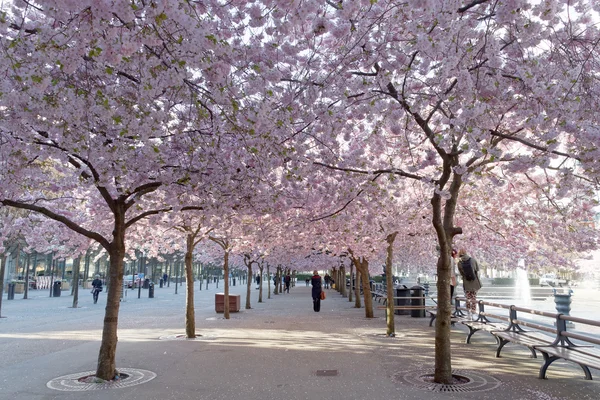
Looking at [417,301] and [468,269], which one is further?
[417,301]

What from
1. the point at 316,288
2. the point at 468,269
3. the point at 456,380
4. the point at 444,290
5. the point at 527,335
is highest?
the point at 468,269

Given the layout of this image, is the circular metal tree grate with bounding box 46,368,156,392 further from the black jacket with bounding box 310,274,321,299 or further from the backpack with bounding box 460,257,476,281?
the black jacket with bounding box 310,274,321,299

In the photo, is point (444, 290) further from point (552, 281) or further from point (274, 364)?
point (552, 281)

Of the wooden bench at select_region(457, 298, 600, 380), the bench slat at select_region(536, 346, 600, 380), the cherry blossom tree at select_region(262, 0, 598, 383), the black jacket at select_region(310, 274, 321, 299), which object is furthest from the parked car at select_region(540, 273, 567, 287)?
the cherry blossom tree at select_region(262, 0, 598, 383)

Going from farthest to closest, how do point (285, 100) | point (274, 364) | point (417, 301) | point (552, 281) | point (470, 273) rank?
point (552, 281) → point (417, 301) → point (470, 273) → point (274, 364) → point (285, 100)

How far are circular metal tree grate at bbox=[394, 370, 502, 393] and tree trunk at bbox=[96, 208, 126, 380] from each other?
4.81 m

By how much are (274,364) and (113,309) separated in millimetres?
3177

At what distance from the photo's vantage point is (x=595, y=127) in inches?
219

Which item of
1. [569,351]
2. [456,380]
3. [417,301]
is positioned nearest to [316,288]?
[417,301]

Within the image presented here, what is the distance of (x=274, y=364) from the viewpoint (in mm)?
9297

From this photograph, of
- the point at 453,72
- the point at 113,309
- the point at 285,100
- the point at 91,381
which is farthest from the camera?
the point at 113,309

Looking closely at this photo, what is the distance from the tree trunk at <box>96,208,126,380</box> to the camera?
8.10 m

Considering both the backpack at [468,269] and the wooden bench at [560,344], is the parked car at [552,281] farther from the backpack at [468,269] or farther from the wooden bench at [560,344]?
the wooden bench at [560,344]

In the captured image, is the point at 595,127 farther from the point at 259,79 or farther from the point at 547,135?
the point at 259,79
